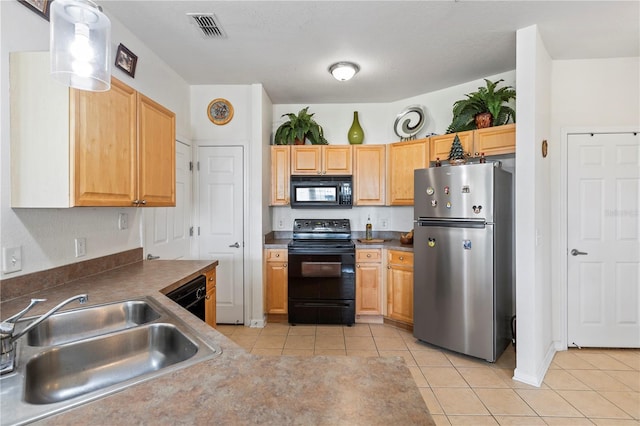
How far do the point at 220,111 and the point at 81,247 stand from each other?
210cm

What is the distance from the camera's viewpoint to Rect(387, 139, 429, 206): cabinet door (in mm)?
3422

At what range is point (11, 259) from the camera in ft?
4.79

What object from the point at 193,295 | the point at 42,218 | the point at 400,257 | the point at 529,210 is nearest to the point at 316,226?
the point at 400,257

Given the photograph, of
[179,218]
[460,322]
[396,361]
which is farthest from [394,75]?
[396,361]

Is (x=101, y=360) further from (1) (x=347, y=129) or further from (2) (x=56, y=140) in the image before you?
(1) (x=347, y=129)

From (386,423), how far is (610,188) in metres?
3.39

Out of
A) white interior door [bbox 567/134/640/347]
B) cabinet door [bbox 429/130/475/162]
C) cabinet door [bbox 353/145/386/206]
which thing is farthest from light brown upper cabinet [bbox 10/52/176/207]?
white interior door [bbox 567/134/640/347]

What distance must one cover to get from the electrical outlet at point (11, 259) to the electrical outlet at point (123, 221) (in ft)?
2.44

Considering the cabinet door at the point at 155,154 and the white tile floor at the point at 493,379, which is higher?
the cabinet door at the point at 155,154

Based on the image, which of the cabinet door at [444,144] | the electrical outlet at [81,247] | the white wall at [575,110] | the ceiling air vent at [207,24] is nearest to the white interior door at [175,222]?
the electrical outlet at [81,247]

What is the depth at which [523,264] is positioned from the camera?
236 cm

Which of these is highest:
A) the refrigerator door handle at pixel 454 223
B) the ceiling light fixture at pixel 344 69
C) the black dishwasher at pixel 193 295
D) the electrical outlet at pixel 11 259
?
the ceiling light fixture at pixel 344 69

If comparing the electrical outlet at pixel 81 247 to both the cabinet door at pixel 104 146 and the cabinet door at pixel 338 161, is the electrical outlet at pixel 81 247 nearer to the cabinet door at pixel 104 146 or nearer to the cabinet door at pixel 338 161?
the cabinet door at pixel 104 146

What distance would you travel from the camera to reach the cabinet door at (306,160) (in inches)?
148
